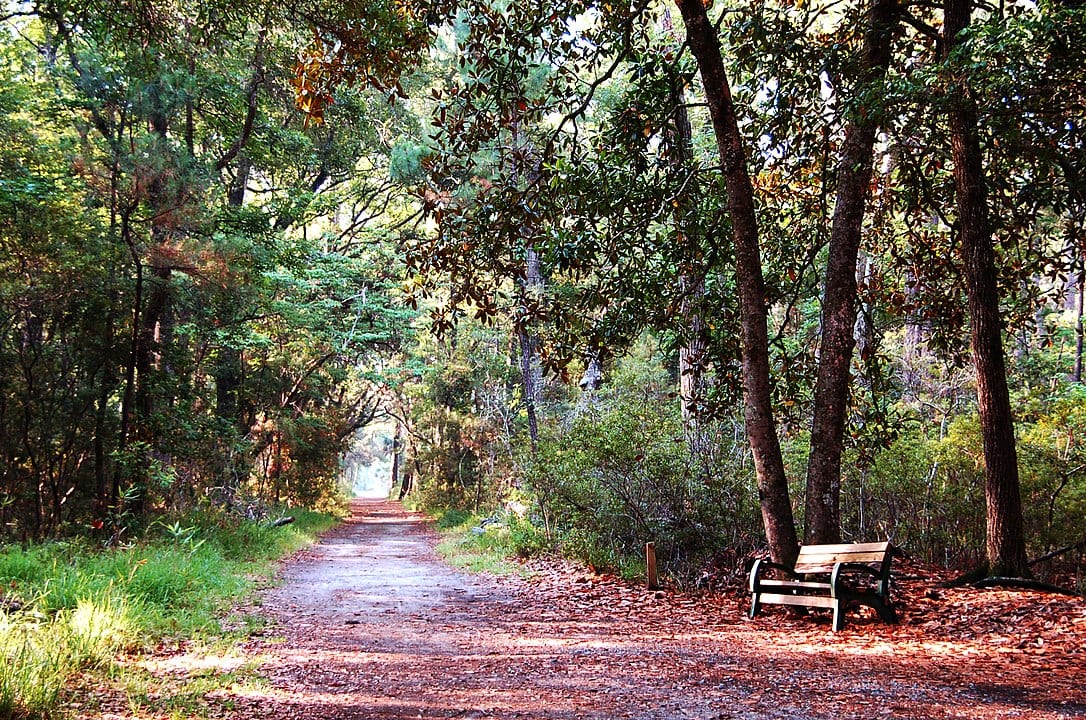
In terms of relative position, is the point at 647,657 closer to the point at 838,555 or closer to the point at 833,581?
the point at 833,581

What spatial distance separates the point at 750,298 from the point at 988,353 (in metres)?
2.67

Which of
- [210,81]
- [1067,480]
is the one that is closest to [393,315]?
[210,81]

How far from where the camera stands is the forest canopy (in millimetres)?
8383

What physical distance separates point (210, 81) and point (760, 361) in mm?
11219

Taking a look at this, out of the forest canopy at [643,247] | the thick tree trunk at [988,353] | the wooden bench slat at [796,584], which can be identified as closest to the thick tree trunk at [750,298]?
the forest canopy at [643,247]

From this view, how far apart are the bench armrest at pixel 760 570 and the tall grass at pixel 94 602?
17.7ft

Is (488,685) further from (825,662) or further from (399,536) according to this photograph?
(399,536)

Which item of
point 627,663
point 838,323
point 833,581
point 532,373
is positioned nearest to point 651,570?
point 833,581

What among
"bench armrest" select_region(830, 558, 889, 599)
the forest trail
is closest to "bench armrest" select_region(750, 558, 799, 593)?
the forest trail

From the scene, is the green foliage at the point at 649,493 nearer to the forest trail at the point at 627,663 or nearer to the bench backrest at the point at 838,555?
the forest trail at the point at 627,663

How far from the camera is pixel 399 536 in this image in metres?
20.7

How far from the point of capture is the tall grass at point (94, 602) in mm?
4500

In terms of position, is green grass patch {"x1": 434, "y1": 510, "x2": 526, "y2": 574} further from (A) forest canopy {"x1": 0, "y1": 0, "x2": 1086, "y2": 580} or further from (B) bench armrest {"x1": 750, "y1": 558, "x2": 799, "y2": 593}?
(B) bench armrest {"x1": 750, "y1": 558, "x2": 799, "y2": 593}

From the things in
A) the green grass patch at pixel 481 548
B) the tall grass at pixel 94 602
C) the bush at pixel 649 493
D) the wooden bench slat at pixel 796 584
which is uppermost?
the bush at pixel 649 493
